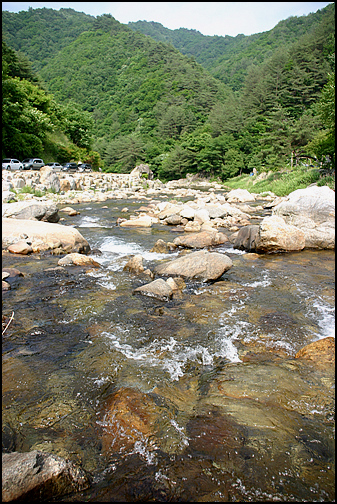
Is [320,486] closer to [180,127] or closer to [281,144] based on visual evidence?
[281,144]

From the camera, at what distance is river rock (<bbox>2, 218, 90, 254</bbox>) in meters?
10.5

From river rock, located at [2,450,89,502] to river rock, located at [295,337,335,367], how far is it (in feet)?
10.7

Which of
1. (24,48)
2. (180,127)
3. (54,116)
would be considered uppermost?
(24,48)

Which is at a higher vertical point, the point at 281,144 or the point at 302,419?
the point at 281,144

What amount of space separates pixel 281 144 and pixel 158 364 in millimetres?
36985

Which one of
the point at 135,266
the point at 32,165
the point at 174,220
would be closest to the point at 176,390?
the point at 135,266

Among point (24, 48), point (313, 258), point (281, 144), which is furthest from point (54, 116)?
point (24, 48)

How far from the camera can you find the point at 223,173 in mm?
53344

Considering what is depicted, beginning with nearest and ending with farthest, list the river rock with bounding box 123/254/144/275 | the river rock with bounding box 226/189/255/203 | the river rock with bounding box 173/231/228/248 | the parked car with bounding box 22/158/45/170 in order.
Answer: the river rock with bounding box 123/254/144/275
the river rock with bounding box 173/231/228/248
the river rock with bounding box 226/189/255/203
the parked car with bounding box 22/158/45/170

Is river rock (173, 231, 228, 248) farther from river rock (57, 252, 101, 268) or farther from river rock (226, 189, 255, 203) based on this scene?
river rock (226, 189, 255, 203)

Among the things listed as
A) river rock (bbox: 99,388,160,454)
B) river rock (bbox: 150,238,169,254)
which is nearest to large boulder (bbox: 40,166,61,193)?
river rock (bbox: 150,238,169,254)

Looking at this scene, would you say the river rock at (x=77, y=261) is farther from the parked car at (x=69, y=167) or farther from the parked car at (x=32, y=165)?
the parked car at (x=69, y=167)

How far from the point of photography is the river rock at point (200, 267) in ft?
25.4

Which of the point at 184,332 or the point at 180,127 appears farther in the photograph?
the point at 180,127
